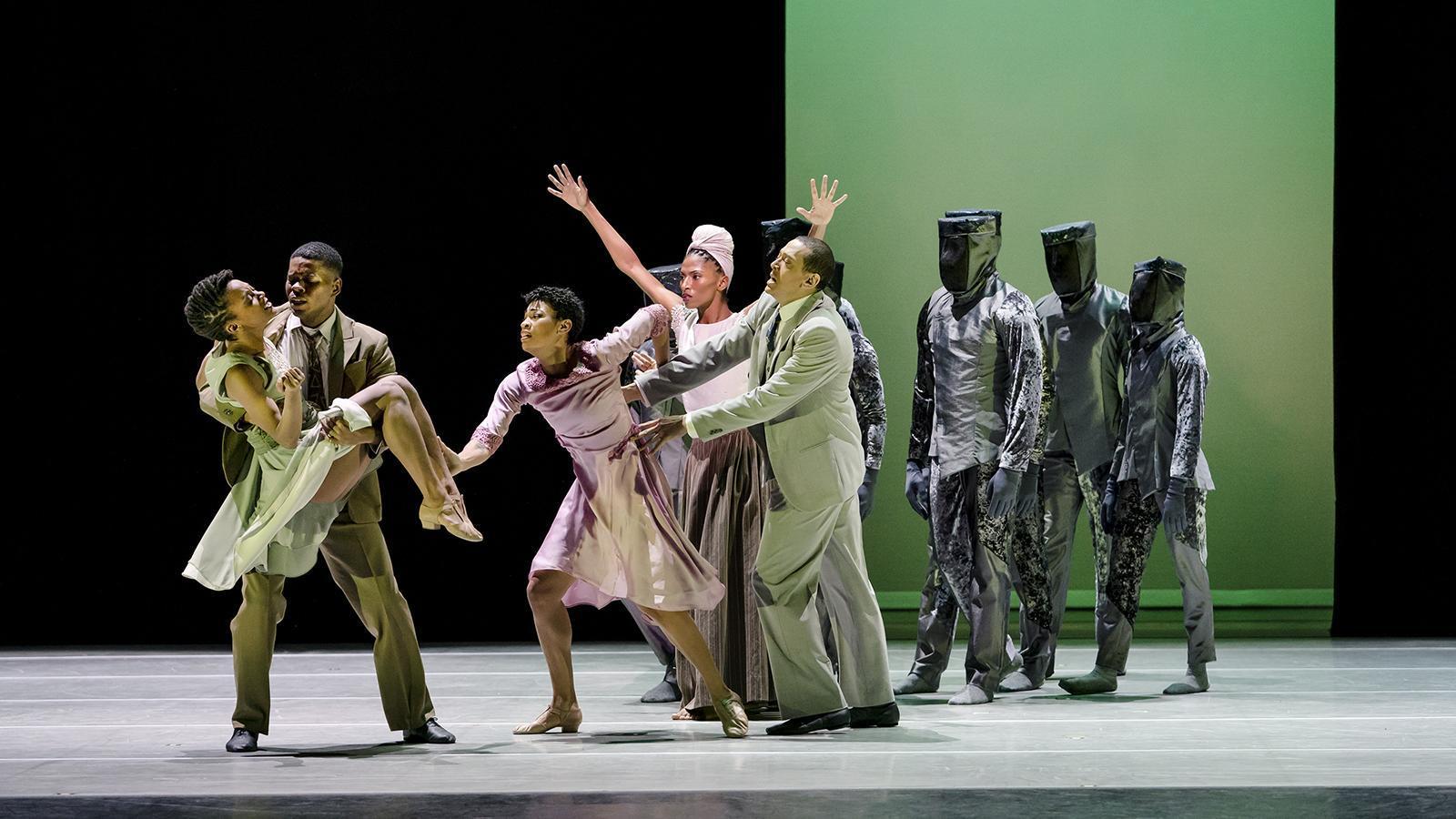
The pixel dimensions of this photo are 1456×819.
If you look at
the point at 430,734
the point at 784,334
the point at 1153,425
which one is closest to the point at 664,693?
the point at 430,734

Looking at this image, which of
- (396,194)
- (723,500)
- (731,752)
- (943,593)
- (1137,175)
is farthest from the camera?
(1137,175)

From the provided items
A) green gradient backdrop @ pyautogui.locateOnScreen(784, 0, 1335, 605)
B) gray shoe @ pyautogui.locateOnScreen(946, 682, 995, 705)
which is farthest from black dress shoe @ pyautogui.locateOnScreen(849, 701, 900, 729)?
green gradient backdrop @ pyautogui.locateOnScreen(784, 0, 1335, 605)

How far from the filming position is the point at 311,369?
422 centimetres

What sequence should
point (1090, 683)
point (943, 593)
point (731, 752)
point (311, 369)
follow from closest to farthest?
point (731, 752) → point (311, 369) → point (1090, 683) → point (943, 593)

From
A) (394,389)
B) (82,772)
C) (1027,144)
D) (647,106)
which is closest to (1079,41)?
(1027,144)

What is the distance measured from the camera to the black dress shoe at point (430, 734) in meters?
4.22

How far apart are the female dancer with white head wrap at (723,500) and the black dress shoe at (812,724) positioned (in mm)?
434

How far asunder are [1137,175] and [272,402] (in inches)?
179

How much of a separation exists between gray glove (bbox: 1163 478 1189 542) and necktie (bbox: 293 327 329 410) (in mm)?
2653

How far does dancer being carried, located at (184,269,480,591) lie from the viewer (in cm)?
400

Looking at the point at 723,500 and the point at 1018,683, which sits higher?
the point at 723,500

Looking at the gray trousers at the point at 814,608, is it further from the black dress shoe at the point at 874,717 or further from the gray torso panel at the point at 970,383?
the gray torso panel at the point at 970,383

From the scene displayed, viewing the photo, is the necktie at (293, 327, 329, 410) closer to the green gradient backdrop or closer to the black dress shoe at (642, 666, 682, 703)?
the black dress shoe at (642, 666, 682, 703)

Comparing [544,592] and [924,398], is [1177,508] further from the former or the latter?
[544,592]
